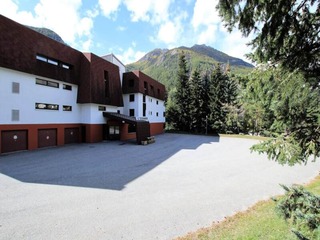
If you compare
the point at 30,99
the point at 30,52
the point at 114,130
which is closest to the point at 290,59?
the point at 30,99

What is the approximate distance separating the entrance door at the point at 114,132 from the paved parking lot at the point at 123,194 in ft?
37.2

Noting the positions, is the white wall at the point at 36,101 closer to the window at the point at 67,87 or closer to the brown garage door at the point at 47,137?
the window at the point at 67,87

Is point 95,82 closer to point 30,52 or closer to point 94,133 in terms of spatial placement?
point 94,133

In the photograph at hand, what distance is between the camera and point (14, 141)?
51.9ft

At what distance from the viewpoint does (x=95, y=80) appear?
22.5m

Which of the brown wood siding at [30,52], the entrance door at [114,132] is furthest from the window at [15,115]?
the entrance door at [114,132]

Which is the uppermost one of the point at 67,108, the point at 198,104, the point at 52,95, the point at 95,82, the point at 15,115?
the point at 95,82

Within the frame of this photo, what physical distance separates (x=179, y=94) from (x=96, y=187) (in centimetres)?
3626

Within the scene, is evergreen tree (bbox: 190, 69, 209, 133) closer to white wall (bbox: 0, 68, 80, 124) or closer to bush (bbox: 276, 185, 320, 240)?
white wall (bbox: 0, 68, 80, 124)

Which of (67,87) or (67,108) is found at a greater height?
(67,87)

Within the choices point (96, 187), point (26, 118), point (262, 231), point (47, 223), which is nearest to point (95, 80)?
point (26, 118)

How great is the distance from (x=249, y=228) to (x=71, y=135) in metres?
20.3

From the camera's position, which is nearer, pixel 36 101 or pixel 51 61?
pixel 36 101

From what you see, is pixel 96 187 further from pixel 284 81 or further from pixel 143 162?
pixel 284 81
